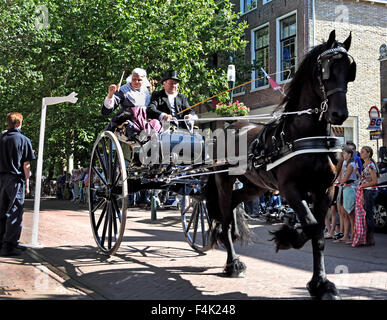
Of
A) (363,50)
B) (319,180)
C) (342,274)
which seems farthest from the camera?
(363,50)

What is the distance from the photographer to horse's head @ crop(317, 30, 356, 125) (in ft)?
13.4

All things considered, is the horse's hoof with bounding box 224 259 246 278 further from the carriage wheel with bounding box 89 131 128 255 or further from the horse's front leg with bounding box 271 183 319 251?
the carriage wheel with bounding box 89 131 128 255

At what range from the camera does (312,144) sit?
4.32 m

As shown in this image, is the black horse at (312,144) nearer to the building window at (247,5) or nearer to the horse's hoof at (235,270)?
the horse's hoof at (235,270)

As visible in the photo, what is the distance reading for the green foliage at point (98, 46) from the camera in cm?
1675

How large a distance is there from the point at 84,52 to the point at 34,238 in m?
12.6

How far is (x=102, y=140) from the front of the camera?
22.1ft

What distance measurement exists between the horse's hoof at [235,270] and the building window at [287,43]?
16.2 meters

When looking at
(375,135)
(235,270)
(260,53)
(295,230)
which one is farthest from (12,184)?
(260,53)

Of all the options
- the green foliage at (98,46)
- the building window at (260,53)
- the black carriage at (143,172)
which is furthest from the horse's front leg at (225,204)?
the building window at (260,53)

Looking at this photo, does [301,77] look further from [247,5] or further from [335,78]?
[247,5]
